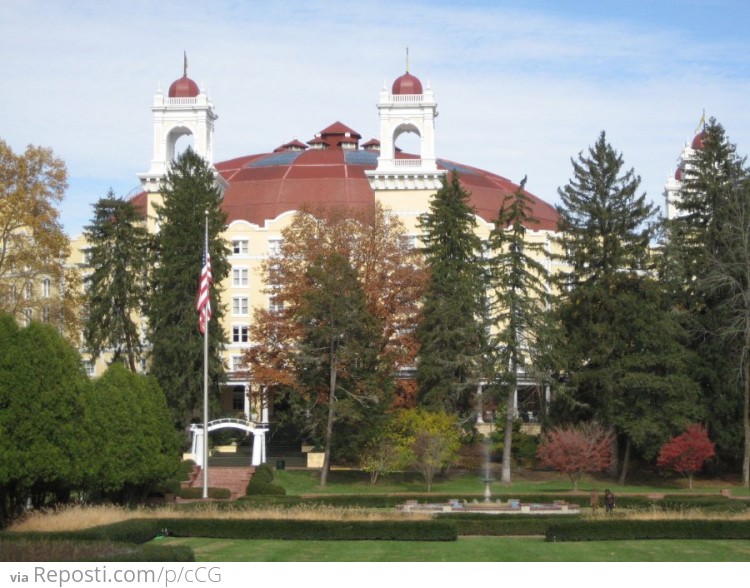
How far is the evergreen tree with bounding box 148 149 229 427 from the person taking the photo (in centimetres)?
6556

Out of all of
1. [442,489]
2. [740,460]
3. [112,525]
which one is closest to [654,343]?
[740,460]

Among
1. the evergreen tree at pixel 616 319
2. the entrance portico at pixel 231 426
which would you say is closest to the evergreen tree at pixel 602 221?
the evergreen tree at pixel 616 319

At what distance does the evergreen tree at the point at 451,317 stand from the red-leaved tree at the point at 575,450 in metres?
5.51

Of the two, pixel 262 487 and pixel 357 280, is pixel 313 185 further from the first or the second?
pixel 262 487

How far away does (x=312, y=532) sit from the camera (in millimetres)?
34750

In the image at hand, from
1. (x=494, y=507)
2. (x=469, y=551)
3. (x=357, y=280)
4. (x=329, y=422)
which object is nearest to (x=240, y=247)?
(x=357, y=280)

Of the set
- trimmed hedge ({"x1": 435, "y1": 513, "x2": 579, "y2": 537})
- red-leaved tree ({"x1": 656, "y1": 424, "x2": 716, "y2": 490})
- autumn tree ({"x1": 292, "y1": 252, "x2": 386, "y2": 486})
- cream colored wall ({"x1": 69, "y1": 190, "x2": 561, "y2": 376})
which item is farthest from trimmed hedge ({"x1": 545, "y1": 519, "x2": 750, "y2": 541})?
cream colored wall ({"x1": 69, "y1": 190, "x2": 561, "y2": 376})

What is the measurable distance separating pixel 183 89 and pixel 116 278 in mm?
26019

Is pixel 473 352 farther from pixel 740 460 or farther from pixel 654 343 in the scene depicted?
pixel 740 460

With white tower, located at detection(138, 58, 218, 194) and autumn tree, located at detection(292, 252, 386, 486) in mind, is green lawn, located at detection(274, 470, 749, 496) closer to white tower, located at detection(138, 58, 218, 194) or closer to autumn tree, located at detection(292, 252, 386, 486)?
autumn tree, located at detection(292, 252, 386, 486)

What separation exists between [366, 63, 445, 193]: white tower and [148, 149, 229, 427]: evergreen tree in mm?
19755

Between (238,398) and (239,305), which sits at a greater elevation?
(239,305)

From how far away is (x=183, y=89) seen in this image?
91000mm

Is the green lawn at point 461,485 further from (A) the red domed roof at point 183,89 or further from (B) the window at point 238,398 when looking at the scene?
(A) the red domed roof at point 183,89
